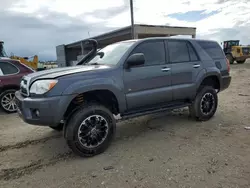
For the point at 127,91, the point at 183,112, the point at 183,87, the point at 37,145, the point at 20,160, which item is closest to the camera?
the point at 20,160

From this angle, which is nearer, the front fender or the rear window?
the front fender

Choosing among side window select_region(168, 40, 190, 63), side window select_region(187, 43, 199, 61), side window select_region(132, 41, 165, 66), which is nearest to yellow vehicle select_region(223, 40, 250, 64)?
side window select_region(187, 43, 199, 61)

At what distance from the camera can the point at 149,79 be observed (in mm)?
3762

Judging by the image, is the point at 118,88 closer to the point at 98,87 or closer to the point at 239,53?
the point at 98,87

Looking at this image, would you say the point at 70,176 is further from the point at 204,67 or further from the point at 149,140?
the point at 204,67

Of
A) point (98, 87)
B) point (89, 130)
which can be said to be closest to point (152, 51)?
point (98, 87)

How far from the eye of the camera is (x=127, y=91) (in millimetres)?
3539

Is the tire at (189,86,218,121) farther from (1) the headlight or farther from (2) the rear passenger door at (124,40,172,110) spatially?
(1) the headlight

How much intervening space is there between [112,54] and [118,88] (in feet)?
2.85

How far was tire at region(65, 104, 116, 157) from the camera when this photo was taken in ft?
10.1

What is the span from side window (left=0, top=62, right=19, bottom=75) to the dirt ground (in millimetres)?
2333

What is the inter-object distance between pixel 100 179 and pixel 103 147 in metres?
0.73

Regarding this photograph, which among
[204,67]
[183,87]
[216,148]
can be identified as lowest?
[216,148]

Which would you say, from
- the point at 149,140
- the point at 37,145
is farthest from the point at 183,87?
the point at 37,145
